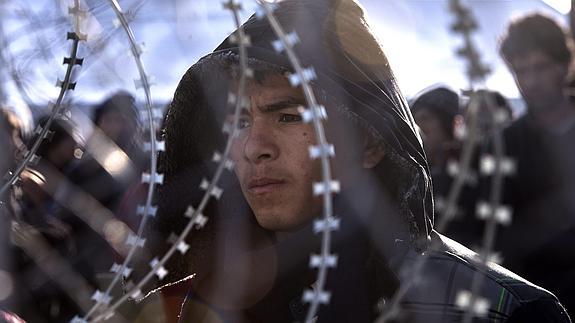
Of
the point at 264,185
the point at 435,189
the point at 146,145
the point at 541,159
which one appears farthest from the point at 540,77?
the point at 146,145

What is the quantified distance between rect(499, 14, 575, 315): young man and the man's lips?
4.55 feet

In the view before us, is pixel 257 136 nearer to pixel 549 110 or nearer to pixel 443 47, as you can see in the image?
pixel 443 47

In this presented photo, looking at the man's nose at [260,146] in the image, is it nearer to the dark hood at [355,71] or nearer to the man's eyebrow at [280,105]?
the man's eyebrow at [280,105]

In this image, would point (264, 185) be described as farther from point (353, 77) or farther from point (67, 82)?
point (67, 82)

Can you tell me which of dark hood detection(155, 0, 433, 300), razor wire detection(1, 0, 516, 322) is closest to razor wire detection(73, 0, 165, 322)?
razor wire detection(1, 0, 516, 322)

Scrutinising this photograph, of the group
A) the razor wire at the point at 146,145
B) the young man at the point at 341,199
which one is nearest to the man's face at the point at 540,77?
the young man at the point at 341,199

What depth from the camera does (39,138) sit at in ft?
5.98

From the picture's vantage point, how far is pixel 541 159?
3363 millimetres

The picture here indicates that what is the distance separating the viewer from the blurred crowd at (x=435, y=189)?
129 inches

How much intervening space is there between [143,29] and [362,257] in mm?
972

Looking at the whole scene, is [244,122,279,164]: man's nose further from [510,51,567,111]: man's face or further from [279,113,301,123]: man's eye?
[510,51,567,111]: man's face

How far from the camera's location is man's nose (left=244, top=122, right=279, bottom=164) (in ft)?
7.42

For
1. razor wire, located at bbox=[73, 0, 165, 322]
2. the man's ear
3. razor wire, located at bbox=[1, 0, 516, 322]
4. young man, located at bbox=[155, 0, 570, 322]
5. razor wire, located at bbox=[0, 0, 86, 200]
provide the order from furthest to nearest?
1. the man's ear
2. young man, located at bbox=[155, 0, 570, 322]
3. razor wire, located at bbox=[0, 0, 86, 200]
4. razor wire, located at bbox=[73, 0, 165, 322]
5. razor wire, located at bbox=[1, 0, 516, 322]

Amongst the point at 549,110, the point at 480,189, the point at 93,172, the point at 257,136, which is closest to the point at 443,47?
the point at 257,136
